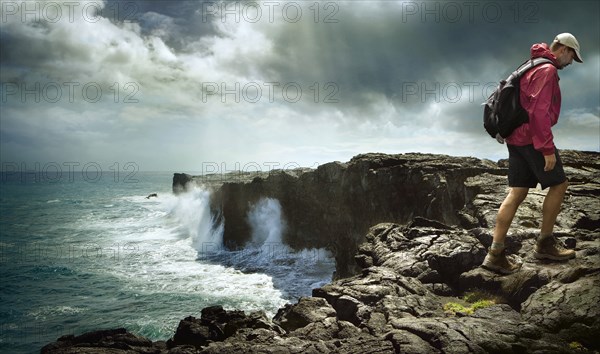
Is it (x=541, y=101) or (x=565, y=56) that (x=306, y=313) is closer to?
(x=541, y=101)

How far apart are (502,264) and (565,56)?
11.8 ft

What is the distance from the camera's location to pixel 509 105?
17.7 ft

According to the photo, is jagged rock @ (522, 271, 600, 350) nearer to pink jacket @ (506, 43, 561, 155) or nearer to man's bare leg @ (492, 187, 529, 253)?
man's bare leg @ (492, 187, 529, 253)

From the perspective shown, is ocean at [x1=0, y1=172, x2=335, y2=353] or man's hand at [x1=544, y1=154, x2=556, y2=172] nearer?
man's hand at [x1=544, y1=154, x2=556, y2=172]

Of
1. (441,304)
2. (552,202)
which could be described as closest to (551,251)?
(552,202)

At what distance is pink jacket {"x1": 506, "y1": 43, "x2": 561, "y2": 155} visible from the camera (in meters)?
5.08

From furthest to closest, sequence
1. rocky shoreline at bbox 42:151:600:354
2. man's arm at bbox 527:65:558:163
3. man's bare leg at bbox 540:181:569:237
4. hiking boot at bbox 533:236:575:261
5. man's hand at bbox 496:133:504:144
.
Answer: hiking boot at bbox 533:236:575:261 < man's hand at bbox 496:133:504:144 < man's bare leg at bbox 540:181:569:237 < man's arm at bbox 527:65:558:163 < rocky shoreline at bbox 42:151:600:354

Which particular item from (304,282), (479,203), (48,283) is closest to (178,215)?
(48,283)

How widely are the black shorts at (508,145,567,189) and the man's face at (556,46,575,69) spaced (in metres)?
1.37

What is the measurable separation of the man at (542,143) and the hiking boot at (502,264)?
20 cm

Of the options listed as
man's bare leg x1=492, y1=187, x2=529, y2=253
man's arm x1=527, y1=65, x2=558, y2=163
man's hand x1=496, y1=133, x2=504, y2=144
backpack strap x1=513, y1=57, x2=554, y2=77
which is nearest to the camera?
man's arm x1=527, y1=65, x2=558, y2=163

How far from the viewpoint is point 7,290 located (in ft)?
92.1

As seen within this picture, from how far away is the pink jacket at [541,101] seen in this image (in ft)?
16.7

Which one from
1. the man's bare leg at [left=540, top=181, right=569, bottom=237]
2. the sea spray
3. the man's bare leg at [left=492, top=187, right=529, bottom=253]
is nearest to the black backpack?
the man's bare leg at [left=492, top=187, right=529, bottom=253]
